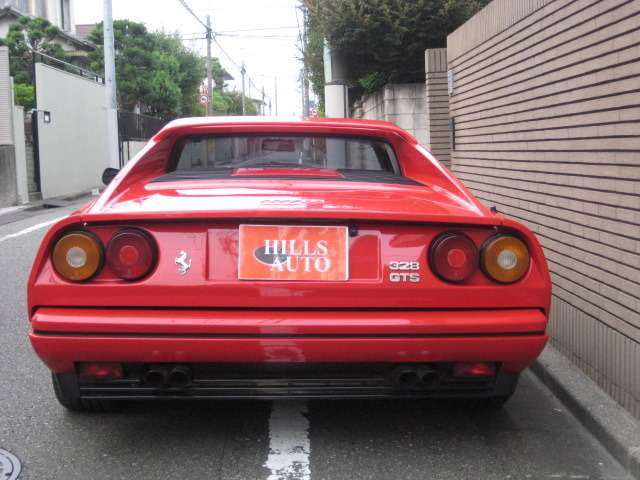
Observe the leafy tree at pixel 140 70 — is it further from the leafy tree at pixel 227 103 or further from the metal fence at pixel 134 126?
the leafy tree at pixel 227 103

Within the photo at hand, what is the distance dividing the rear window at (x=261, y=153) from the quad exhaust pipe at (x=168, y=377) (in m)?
1.56

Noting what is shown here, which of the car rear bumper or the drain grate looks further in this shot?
the drain grate

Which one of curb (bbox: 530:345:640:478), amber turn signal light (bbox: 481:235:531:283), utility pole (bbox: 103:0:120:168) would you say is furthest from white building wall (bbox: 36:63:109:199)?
amber turn signal light (bbox: 481:235:531:283)

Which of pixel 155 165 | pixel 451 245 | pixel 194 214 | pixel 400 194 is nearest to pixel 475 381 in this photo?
pixel 451 245

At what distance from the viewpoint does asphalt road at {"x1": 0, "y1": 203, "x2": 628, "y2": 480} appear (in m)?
3.05

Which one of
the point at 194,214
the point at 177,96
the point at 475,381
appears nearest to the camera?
the point at 194,214

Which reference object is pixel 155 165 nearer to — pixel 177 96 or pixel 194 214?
pixel 194 214

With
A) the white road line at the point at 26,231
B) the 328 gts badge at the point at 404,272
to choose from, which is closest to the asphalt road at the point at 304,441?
the 328 gts badge at the point at 404,272

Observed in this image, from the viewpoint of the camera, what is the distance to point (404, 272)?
2875 mm

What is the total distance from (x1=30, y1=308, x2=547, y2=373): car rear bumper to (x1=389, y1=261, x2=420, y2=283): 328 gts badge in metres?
0.12

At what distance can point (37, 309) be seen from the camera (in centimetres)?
289

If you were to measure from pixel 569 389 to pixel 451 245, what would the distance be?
1307 millimetres

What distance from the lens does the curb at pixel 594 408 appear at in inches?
122

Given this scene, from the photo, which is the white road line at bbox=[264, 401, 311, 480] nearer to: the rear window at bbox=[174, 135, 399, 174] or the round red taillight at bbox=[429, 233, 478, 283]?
the round red taillight at bbox=[429, 233, 478, 283]
